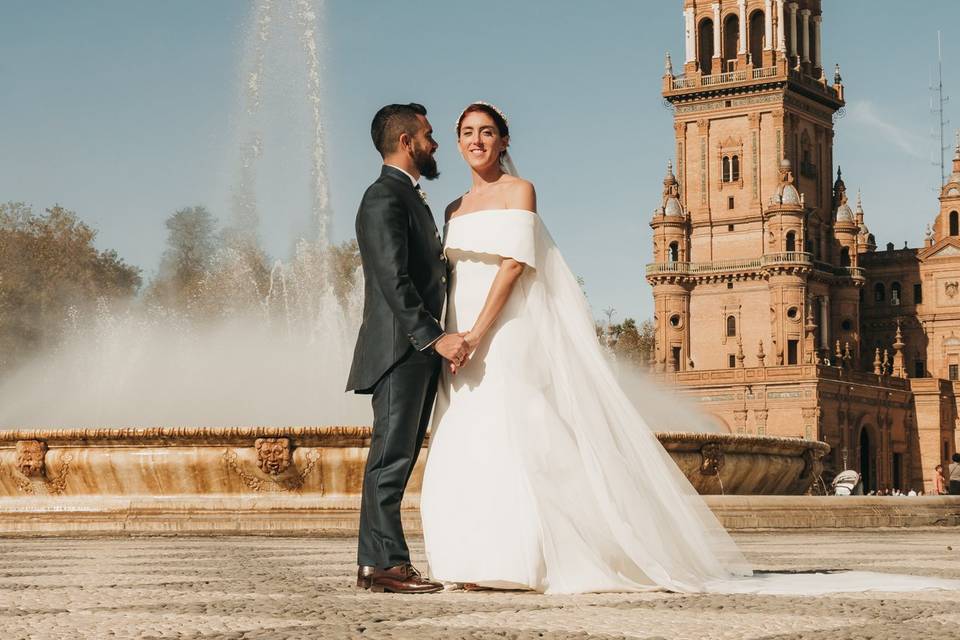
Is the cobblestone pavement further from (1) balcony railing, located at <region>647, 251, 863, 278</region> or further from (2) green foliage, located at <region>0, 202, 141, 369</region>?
(1) balcony railing, located at <region>647, 251, 863, 278</region>

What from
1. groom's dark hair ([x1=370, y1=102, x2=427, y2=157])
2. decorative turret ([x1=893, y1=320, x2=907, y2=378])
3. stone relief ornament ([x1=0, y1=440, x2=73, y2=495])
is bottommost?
stone relief ornament ([x1=0, y1=440, x2=73, y2=495])

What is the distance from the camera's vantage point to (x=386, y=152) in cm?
607

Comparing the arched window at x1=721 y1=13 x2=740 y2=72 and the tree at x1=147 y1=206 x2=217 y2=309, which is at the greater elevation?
the arched window at x1=721 y1=13 x2=740 y2=72

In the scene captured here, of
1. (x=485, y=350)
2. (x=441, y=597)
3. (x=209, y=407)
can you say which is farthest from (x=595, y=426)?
(x=209, y=407)

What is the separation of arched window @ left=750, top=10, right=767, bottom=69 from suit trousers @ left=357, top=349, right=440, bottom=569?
7960 centimetres

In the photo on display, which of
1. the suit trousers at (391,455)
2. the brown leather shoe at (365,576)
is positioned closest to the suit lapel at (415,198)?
the suit trousers at (391,455)

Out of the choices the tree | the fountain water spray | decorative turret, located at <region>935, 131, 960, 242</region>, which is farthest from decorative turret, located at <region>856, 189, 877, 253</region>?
the fountain water spray

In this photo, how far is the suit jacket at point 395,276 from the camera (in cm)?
571

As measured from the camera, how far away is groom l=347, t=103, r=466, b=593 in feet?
18.6

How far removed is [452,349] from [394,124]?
95 centimetres

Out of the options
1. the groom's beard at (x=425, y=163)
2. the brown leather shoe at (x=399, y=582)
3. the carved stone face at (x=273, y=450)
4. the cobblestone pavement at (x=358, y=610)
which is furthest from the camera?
the carved stone face at (x=273, y=450)

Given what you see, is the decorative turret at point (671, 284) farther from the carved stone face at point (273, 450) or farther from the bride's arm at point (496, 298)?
the bride's arm at point (496, 298)

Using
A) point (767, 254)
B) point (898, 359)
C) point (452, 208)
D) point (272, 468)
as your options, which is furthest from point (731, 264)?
point (452, 208)

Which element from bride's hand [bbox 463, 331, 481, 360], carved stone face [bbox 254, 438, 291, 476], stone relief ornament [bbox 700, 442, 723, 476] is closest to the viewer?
bride's hand [bbox 463, 331, 481, 360]
